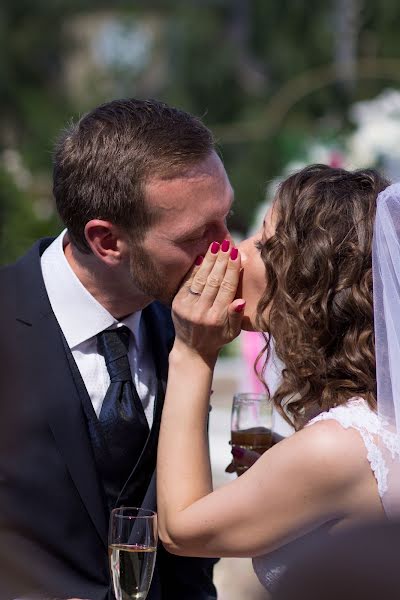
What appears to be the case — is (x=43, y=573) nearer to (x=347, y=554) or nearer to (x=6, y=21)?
(x=347, y=554)

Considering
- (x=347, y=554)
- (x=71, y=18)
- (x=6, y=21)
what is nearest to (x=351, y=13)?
(x=6, y=21)

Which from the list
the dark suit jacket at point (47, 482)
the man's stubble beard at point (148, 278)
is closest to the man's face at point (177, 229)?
the man's stubble beard at point (148, 278)

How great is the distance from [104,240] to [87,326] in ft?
0.85

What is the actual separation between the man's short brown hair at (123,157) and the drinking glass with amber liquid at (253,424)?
1.97ft

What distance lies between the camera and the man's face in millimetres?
3045

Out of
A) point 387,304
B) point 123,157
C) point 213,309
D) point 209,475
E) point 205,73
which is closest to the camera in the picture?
point 387,304

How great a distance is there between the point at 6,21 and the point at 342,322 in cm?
4047

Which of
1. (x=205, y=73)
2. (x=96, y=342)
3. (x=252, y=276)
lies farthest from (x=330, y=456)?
(x=205, y=73)

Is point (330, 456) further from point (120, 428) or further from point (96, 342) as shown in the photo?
point (96, 342)

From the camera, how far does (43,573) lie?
112 inches

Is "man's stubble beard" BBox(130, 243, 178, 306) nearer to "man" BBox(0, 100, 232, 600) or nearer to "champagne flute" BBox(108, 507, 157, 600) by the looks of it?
"man" BBox(0, 100, 232, 600)

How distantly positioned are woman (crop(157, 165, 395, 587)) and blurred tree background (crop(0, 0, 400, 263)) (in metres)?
4.17

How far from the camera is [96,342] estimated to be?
3.10 m

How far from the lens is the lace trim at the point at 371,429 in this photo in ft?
7.79
